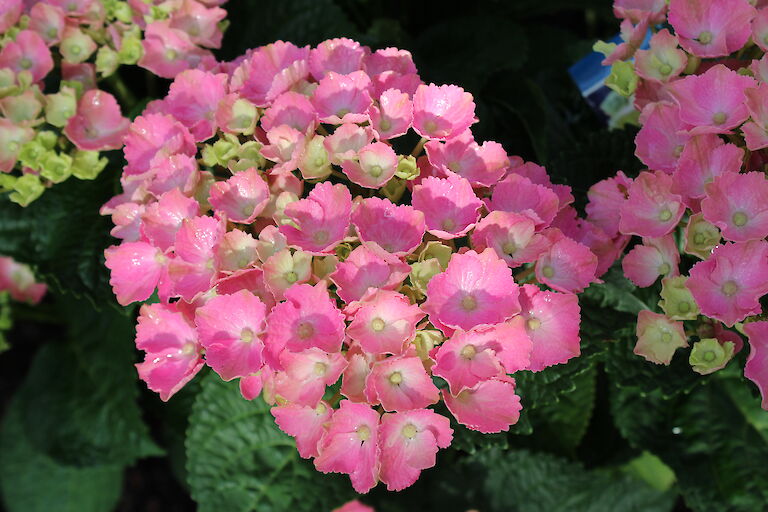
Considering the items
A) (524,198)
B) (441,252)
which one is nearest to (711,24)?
(524,198)

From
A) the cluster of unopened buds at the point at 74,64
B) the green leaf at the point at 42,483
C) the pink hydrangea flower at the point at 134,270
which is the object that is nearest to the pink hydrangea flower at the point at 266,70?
the cluster of unopened buds at the point at 74,64

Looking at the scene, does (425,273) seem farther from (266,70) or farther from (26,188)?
(26,188)

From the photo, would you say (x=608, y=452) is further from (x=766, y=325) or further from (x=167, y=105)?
(x=167, y=105)

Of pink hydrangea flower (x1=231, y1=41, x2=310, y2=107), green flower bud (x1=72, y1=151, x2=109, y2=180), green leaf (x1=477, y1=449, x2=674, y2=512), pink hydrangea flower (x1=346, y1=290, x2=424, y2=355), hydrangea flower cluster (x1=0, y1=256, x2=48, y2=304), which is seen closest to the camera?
pink hydrangea flower (x1=346, y1=290, x2=424, y2=355)

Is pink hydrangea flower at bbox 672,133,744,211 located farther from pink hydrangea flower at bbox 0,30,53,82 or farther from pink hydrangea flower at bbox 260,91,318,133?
pink hydrangea flower at bbox 0,30,53,82

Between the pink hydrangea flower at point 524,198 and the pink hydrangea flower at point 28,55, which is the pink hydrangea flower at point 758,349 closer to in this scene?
the pink hydrangea flower at point 524,198

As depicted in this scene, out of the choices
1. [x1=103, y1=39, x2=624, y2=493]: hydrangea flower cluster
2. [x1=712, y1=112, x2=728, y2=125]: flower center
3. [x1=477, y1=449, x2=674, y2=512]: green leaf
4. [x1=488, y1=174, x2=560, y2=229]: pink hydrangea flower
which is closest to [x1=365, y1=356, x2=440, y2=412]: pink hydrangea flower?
[x1=103, y1=39, x2=624, y2=493]: hydrangea flower cluster
